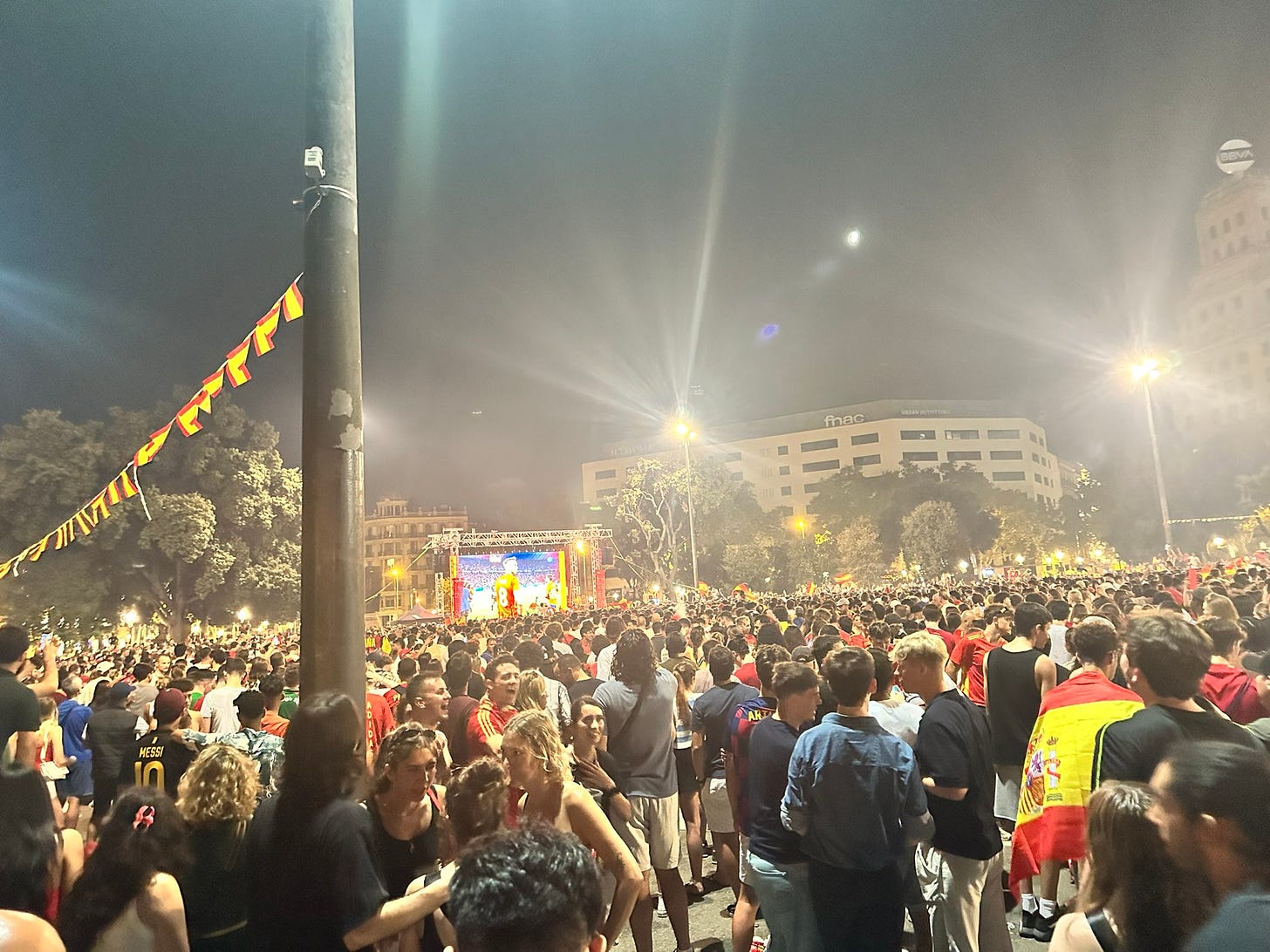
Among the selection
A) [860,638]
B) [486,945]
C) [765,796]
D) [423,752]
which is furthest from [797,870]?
[860,638]

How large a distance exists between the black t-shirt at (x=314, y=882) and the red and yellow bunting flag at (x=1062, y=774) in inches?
134

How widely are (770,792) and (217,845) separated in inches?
105

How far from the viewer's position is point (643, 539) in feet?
216

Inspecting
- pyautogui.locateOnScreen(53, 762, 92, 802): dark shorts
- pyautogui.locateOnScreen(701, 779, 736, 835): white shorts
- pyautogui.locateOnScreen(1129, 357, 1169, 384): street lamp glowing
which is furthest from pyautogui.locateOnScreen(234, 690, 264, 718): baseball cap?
pyautogui.locateOnScreen(1129, 357, 1169, 384): street lamp glowing

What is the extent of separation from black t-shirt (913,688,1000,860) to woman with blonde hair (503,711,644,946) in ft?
6.00

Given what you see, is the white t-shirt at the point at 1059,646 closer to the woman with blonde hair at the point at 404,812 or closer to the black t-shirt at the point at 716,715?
the black t-shirt at the point at 716,715

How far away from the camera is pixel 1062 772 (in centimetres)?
418

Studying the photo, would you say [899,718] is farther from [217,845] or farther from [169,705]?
[169,705]

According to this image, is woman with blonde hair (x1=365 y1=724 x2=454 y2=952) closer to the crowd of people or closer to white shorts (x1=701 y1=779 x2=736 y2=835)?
the crowd of people

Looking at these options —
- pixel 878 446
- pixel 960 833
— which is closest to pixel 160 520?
pixel 960 833

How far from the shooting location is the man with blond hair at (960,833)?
13.6ft

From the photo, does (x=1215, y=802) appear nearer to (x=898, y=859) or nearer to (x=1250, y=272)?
(x=898, y=859)

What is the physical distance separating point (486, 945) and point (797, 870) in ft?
9.42

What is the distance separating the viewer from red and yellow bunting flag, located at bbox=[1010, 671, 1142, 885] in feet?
13.4
